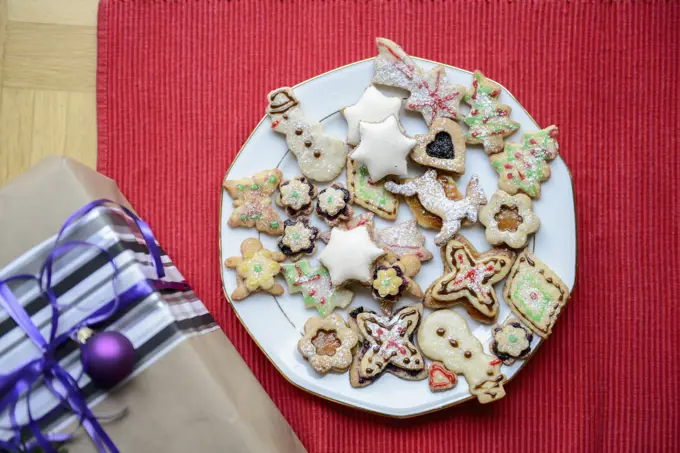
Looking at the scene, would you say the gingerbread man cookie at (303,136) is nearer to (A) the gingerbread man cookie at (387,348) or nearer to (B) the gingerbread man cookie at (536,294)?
(A) the gingerbread man cookie at (387,348)

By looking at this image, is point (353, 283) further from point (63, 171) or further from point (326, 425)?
point (63, 171)

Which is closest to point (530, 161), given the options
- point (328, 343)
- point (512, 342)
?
point (512, 342)

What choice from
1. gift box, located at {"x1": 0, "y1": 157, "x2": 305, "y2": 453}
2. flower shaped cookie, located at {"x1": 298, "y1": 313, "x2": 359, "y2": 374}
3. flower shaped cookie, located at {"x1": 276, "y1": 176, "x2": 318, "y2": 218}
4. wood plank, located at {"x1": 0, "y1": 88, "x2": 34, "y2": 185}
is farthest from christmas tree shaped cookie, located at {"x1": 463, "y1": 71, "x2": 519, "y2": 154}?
wood plank, located at {"x1": 0, "y1": 88, "x2": 34, "y2": 185}

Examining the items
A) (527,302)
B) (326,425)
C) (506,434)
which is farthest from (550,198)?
(326,425)

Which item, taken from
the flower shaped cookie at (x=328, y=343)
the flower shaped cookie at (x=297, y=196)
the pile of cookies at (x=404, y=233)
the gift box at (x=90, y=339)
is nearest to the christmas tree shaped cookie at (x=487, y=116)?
the pile of cookies at (x=404, y=233)

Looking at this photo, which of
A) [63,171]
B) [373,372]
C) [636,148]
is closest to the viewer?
[63,171]
